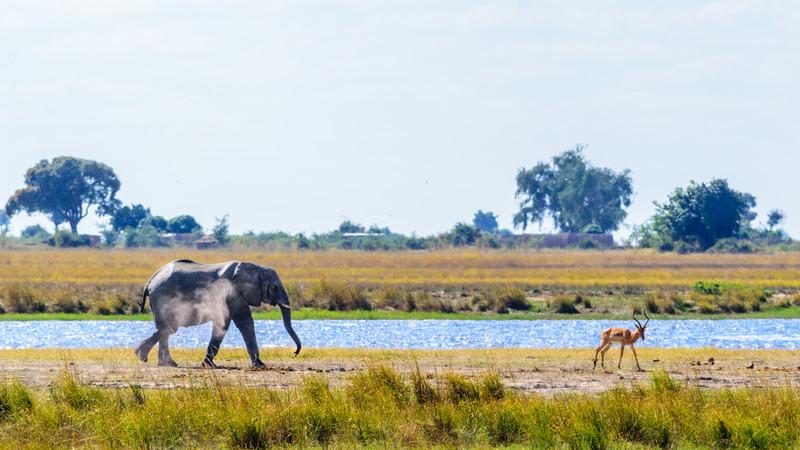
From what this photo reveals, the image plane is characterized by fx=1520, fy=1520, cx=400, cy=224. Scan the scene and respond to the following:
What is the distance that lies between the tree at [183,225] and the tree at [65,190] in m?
7.03

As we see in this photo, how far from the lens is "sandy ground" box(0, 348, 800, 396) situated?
69.9 feet

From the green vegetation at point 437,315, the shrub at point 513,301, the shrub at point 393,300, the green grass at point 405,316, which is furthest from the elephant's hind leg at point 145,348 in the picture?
the shrub at point 513,301

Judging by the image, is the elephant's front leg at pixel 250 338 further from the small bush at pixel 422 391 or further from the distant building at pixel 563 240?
the distant building at pixel 563 240

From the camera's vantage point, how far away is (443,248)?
104 m

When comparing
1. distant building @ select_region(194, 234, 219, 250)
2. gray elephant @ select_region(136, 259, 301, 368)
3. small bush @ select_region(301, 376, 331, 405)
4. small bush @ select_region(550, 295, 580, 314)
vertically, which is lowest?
small bush @ select_region(301, 376, 331, 405)

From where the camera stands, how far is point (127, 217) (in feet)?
452

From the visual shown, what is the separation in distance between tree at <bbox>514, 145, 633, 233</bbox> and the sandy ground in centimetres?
11940

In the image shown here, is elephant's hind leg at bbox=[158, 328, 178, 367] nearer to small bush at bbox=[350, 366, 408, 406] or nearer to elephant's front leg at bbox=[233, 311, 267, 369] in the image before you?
elephant's front leg at bbox=[233, 311, 267, 369]

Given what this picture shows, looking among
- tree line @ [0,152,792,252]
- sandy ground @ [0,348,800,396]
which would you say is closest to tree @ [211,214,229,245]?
tree line @ [0,152,792,252]

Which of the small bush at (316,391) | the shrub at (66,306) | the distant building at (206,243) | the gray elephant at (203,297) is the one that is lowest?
the shrub at (66,306)

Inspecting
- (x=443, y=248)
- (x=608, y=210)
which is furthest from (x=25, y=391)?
(x=608, y=210)

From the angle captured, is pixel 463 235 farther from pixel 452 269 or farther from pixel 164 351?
pixel 164 351

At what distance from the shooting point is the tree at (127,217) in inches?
5384

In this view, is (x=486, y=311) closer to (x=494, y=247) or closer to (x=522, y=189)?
(x=494, y=247)
